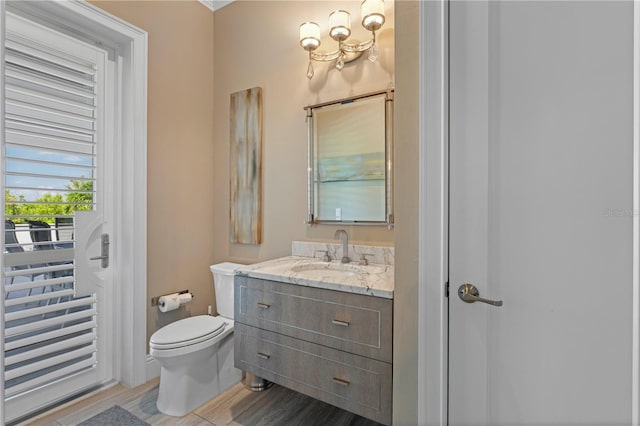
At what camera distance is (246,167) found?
252cm

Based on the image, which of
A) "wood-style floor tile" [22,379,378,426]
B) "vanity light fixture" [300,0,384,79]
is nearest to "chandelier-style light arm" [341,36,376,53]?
"vanity light fixture" [300,0,384,79]

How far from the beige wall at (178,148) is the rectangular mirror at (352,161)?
1001 mm

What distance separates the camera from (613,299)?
84 cm

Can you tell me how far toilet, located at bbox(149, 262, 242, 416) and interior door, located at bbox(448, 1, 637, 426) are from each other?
138 centimetres

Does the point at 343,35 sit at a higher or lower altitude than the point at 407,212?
higher

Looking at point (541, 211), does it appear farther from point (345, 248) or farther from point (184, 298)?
point (184, 298)

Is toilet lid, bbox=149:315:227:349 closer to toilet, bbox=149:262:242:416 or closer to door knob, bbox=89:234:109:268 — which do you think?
toilet, bbox=149:262:242:416

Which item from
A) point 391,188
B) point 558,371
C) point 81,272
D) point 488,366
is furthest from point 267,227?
point 558,371

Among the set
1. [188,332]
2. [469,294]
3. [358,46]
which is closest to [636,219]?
[469,294]

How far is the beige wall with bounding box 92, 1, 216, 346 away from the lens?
225 centimetres

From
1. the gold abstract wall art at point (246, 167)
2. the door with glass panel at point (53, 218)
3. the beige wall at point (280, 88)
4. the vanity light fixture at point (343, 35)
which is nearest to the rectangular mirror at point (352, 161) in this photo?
the beige wall at point (280, 88)

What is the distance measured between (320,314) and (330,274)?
0.37 metres

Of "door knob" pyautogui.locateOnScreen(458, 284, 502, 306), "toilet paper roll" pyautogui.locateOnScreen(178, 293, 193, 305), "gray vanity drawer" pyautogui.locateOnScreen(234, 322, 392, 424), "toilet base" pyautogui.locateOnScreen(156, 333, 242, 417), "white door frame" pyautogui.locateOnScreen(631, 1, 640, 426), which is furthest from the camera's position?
"toilet paper roll" pyautogui.locateOnScreen(178, 293, 193, 305)

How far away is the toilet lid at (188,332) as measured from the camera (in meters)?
1.78
